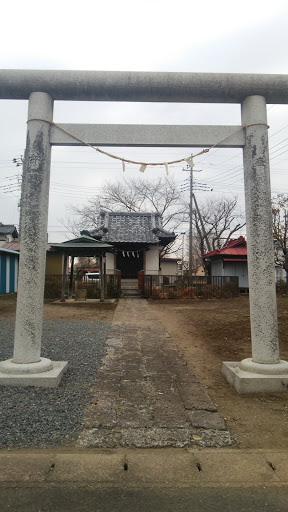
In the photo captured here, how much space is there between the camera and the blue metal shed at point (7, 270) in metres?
20.6

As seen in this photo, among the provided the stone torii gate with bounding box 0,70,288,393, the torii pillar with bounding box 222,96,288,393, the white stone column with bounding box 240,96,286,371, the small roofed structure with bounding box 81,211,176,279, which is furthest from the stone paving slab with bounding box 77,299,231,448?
the small roofed structure with bounding box 81,211,176,279

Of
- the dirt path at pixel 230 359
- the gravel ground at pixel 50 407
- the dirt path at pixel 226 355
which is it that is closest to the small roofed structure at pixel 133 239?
the dirt path at pixel 226 355

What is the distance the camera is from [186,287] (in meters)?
19.6

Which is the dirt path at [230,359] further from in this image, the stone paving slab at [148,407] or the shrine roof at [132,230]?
the shrine roof at [132,230]

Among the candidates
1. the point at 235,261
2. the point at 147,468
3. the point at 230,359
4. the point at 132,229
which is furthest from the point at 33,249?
the point at 235,261

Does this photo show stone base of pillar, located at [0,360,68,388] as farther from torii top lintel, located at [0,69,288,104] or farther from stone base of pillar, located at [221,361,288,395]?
torii top lintel, located at [0,69,288,104]

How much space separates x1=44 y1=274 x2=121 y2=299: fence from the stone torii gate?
1287 cm

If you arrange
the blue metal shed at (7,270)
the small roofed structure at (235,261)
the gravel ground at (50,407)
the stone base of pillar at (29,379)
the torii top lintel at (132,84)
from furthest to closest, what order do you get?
the small roofed structure at (235,261) → the blue metal shed at (7,270) → the torii top lintel at (132,84) → the stone base of pillar at (29,379) → the gravel ground at (50,407)

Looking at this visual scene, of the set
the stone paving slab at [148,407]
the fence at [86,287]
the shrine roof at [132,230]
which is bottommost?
the stone paving slab at [148,407]

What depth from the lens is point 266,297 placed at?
15.0 ft

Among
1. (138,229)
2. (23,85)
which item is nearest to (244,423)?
(23,85)

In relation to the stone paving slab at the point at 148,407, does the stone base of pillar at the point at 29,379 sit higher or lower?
higher

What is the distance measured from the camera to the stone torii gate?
4.53 meters

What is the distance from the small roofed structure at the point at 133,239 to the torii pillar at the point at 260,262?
54.7ft
